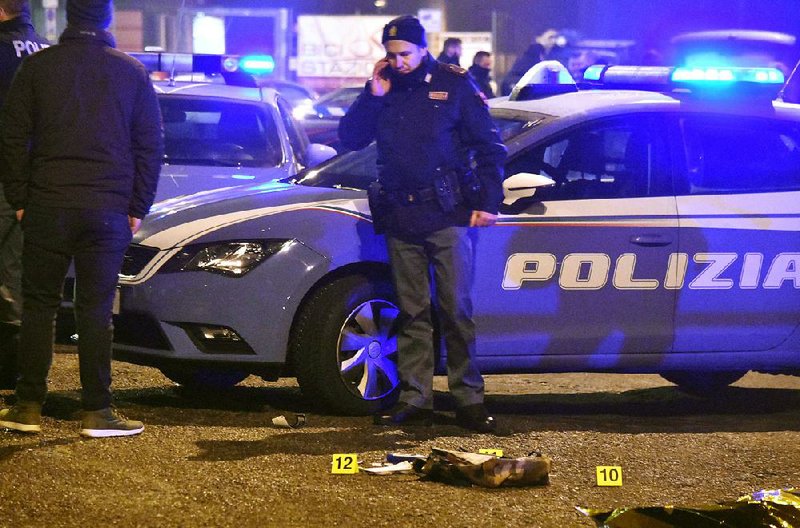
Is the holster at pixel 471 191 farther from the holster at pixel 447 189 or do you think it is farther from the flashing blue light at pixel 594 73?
the flashing blue light at pixel 594 73

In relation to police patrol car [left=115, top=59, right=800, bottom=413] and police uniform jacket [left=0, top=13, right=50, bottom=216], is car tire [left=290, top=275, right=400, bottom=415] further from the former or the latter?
police uniform jacket [left=0, top=13, right=50, bottom=216]

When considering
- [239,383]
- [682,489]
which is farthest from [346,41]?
[682,489]

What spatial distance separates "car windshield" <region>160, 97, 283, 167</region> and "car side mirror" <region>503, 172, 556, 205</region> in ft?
11.8

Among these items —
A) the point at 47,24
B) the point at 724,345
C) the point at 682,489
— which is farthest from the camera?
the point at 47,24

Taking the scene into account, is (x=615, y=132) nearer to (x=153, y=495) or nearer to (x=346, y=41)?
(x=153, y=495)

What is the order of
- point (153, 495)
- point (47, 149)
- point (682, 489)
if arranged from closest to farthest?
point (153, 495) → point (682, 489) → point (47, 149)

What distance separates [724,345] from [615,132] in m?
1.10

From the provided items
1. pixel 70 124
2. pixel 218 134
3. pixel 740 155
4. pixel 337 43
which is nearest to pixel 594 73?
pixel 740 155

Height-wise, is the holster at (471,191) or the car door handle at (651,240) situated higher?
the holster at (471,191)

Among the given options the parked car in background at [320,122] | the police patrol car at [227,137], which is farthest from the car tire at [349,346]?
the parked car in background at [320,122]

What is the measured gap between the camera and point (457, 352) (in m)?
6.36

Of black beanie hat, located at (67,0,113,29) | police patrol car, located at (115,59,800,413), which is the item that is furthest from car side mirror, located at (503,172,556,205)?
black beanie hat, located at (67,0,113,29)

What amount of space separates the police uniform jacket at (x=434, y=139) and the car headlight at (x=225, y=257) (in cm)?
54

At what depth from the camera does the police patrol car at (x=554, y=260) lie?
6.32m
